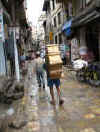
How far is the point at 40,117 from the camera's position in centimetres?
553

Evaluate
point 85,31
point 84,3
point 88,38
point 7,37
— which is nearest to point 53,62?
point 7,37

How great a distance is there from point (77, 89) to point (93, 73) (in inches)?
47.0

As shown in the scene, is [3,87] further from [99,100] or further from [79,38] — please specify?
[79,38]

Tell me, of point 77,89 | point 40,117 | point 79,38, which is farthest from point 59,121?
point 79,38

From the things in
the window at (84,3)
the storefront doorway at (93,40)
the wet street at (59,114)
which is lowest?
the wet street at (59,114)

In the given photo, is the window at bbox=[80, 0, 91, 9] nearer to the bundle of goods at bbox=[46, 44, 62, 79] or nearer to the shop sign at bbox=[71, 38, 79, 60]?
the shop sign at bbox=[71, 38, 79, 60]

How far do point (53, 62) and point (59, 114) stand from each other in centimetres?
160

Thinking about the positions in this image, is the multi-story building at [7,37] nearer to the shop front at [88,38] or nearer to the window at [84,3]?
the shop front at [88,38]

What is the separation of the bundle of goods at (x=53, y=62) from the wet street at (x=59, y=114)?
1.06 meters

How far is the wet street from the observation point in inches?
187

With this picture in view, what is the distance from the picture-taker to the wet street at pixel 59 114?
15.6 ft

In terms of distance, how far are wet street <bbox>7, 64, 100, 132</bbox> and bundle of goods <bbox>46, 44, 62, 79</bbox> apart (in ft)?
3.47

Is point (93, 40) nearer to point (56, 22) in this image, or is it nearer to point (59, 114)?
point (59, 114)

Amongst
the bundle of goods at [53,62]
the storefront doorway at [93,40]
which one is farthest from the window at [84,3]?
the bundle of goods at [53,62]
